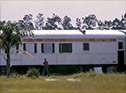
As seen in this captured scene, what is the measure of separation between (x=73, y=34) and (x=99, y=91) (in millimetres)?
13102

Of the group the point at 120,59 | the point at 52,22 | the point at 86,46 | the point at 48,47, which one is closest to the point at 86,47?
the point at 86,46

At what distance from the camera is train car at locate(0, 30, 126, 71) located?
80.4 feet

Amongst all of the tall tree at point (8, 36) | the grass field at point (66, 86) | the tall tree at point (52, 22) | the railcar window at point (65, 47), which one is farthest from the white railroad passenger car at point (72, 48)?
the tall tree at point (52, 22)

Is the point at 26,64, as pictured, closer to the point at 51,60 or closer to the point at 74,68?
the point at 51,60

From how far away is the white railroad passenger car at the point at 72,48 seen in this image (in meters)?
24.5

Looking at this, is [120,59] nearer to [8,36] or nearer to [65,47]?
[65,47]

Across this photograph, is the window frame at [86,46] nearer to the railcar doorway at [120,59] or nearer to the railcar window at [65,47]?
the railcar window at [65,47]

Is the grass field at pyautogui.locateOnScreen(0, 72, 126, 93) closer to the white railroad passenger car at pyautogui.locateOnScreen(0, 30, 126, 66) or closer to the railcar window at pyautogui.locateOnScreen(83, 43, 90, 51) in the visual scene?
the white railroad passenger car at pyautogui.locateOnScreen(0, 30, 126, 66)

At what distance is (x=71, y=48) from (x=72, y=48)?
0.23 ft

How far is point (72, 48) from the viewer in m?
25.0

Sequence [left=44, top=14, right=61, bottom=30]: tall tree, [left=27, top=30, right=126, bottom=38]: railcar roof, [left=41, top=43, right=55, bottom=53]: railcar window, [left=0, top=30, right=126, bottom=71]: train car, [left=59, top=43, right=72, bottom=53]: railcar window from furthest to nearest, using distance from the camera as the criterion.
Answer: [left=44, top=14, right=61, bottom=30]: tall tree
[left=27, top=30, right=126, bottom=38]: railcar roof
[left=59, top=43, right=72, bottom=53]: railcar window
[left=41, top=43, right=55, bottom=53]: railcar window
[left=0, top=30, right=126, bottom=71]: train car

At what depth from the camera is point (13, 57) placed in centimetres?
2441

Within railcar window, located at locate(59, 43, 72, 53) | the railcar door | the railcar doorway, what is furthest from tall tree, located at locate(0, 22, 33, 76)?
the railcar doorway

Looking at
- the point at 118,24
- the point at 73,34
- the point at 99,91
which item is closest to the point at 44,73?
the point at 73,34
